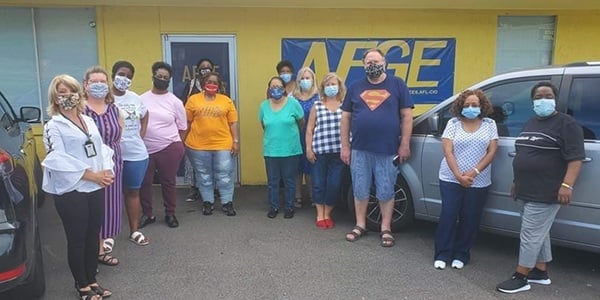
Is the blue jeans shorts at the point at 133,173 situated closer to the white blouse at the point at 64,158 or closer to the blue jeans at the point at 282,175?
the white blouse at the point at 64,158

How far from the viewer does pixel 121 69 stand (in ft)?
15.1

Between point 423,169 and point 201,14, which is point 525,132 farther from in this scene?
point 201,14

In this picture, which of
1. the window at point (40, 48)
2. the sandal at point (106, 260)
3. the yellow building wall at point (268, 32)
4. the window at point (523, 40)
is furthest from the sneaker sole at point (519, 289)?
the window at point (40, 48)

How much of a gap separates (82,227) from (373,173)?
2.62 m

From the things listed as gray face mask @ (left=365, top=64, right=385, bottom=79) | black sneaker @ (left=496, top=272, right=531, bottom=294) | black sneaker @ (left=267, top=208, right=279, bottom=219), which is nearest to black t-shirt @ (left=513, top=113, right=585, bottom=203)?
black sneaker @ (left=496, top=272, right=531, bottom=294)

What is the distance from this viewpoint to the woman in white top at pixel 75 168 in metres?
3.32

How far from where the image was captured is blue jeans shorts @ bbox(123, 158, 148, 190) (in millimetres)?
4617

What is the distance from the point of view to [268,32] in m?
6.99

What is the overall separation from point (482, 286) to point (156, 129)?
333 centimetres

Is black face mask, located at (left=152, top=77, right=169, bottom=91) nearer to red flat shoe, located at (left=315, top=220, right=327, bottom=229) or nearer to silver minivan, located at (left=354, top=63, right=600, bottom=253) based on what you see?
red flat shoe, located at (left=315, top=220, right=327, bottom=229)

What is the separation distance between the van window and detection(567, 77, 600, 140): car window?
30 centimetres

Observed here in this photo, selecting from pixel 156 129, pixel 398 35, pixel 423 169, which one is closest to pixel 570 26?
pixel 398 35

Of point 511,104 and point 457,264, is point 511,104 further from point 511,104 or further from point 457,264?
point 457,264

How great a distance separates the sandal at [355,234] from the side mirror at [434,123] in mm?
1193
